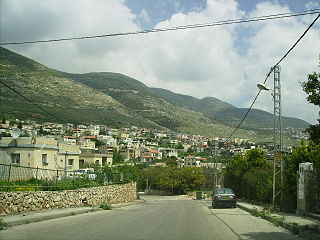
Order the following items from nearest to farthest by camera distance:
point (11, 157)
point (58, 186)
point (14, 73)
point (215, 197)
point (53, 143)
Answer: point (58, 186) < point (215, 197) < point (11, 157) < point (53, 143) < point (14, 73)

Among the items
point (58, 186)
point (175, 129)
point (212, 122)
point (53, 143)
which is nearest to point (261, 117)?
point (212, 122)

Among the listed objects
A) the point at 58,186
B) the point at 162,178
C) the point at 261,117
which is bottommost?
the point at 162,178

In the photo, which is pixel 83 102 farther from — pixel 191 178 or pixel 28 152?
pixel 28 152

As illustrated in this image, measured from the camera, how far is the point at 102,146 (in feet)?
437

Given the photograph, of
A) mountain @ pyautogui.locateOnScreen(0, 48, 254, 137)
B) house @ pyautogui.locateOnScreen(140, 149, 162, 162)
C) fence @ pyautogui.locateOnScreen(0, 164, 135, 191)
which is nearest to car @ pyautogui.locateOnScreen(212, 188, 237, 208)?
fence @ pyautogui.locateOnScreen(0, 164, 135, 191)

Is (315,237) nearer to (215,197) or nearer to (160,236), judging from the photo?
(160,236)

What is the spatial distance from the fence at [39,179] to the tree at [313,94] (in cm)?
1304

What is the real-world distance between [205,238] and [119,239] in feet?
8.30

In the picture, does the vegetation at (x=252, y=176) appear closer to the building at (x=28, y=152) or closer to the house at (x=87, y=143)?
the building at (x=28, y=152)

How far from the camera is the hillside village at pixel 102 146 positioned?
139 feet

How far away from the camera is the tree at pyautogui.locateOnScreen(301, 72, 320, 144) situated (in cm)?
1077

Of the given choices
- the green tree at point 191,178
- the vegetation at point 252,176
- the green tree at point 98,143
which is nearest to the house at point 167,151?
the green tree at point 98,143

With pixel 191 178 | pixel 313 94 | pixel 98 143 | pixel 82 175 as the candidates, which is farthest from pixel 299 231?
pixel 98 143

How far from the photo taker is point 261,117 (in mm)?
196750
